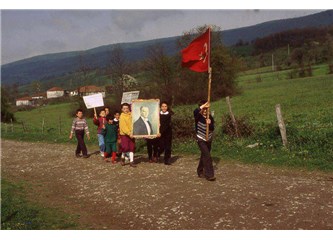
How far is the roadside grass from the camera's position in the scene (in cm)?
774

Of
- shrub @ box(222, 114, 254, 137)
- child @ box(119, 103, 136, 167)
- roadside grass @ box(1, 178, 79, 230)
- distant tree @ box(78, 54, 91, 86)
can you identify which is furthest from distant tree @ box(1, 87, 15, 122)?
roadside grass @ box(1, 178, 79, 230)

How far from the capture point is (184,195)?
9.59 m

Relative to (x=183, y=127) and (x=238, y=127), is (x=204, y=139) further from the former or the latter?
(x=183, y=127)

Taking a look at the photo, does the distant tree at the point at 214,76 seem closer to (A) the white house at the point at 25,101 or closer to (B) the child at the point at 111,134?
(B) the child at the point at 111,134

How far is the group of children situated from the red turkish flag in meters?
2.68

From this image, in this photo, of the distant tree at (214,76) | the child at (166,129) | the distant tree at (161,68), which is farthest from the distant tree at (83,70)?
the child at (166,129)

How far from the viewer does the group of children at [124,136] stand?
13.8 metres

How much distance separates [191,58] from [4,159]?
1087 cm

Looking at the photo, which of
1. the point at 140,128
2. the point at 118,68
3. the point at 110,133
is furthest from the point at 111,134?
the point at 118,68

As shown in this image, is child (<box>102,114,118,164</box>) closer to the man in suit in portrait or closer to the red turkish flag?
the man in suit in portrait

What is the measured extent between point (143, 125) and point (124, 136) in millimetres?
721

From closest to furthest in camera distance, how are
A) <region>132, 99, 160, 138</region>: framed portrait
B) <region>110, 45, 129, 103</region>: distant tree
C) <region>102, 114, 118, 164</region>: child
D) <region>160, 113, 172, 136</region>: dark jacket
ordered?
<region>160, 113, 172, 136</region>: dark jacket < <region>132, 99, 160, 138</region>: framed portrait < <region>102, 114, 118, 164</region>: child < <region>110, 45, 129, 103</region>: distant tree

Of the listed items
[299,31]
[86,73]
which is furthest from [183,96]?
[299,31]

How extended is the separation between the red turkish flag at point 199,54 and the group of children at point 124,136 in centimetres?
268
